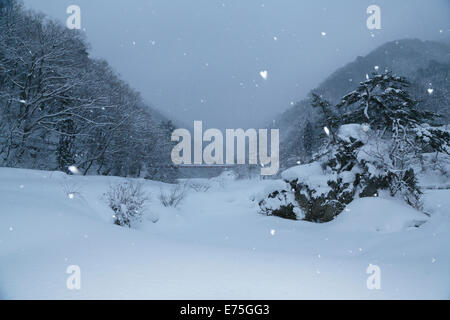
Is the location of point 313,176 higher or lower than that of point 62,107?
lower

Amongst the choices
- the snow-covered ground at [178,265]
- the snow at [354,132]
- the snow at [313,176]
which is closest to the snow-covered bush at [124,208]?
the snow-covered ground at [178,265]

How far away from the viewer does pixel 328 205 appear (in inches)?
323

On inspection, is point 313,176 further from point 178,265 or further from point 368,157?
point 178,265

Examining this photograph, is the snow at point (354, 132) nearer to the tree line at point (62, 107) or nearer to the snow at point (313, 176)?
the snow at point (313, 176)

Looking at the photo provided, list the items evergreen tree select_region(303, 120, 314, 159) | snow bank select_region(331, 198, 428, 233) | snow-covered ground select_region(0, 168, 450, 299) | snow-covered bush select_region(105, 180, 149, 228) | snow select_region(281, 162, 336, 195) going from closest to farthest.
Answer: snow-covered ground select_region(0, 168, 450, 299), snow bank select_region(331, 198, 428, 233), snow-covered bush select_region(105, 180, 149, 228), snow select_region(281, 162, 336, 195), evergreen tree select_region(303, 120, 314, 159)

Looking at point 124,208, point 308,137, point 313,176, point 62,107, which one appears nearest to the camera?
point 124,208

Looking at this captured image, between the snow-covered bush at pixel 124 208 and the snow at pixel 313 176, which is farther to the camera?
the snow at pixel 313 176

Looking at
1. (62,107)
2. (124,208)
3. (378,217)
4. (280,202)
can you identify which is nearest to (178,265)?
(124,208)

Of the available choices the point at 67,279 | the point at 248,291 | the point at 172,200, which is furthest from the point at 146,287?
the point at 172,200

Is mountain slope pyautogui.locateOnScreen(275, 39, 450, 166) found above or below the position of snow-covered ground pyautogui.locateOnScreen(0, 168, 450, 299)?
above

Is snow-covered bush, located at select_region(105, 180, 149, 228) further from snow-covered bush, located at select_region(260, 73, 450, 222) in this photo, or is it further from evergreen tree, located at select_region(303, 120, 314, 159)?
evergreen tree, located at select_region(303, 120, 314, 159)

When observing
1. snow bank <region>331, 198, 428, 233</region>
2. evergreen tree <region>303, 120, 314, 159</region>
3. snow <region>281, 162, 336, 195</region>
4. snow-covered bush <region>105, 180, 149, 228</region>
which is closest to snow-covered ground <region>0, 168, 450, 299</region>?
snow bank <region>331, 198, 428, 233</region>

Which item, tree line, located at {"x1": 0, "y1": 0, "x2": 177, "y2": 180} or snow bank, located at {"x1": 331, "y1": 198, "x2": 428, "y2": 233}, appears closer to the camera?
snow bank, located at {"x1": 331, "y1": 198, "x2": 428, "y2": 233}
